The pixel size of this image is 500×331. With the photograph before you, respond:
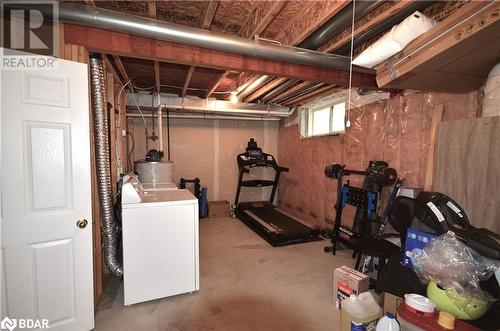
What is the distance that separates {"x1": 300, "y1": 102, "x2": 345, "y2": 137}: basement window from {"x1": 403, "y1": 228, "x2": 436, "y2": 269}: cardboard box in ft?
6.94

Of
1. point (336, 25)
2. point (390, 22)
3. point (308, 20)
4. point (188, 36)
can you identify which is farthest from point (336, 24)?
point (188, 36)

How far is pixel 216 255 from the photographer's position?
10.4 feet

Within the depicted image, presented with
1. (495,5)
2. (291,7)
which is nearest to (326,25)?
(291,7)

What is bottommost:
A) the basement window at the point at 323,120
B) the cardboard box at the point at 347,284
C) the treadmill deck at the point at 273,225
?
the treadmill deck at the point at 273,225

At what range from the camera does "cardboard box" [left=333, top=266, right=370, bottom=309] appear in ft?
6.53

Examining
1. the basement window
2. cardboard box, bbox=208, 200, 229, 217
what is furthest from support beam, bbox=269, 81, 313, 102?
cardboard box, bbox=208, 200, 229, 217

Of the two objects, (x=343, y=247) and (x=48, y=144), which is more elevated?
(x=48, y=144)

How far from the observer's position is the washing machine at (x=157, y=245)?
2074 millimetres

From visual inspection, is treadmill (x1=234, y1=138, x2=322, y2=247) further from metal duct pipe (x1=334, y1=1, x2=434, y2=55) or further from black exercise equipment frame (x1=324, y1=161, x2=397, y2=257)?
metal duct pipe (x1=334, y1=1, x2=434, y2=55)

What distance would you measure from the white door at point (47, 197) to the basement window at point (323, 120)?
132 inches

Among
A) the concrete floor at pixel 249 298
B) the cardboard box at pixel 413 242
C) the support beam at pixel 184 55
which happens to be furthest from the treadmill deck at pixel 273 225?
the support beam at pixel 184 55

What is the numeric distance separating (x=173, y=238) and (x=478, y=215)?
235 cm

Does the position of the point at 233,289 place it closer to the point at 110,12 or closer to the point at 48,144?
the point at 48,144

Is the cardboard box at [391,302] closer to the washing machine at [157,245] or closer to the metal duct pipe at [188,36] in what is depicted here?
the washing machine at [157,245]
